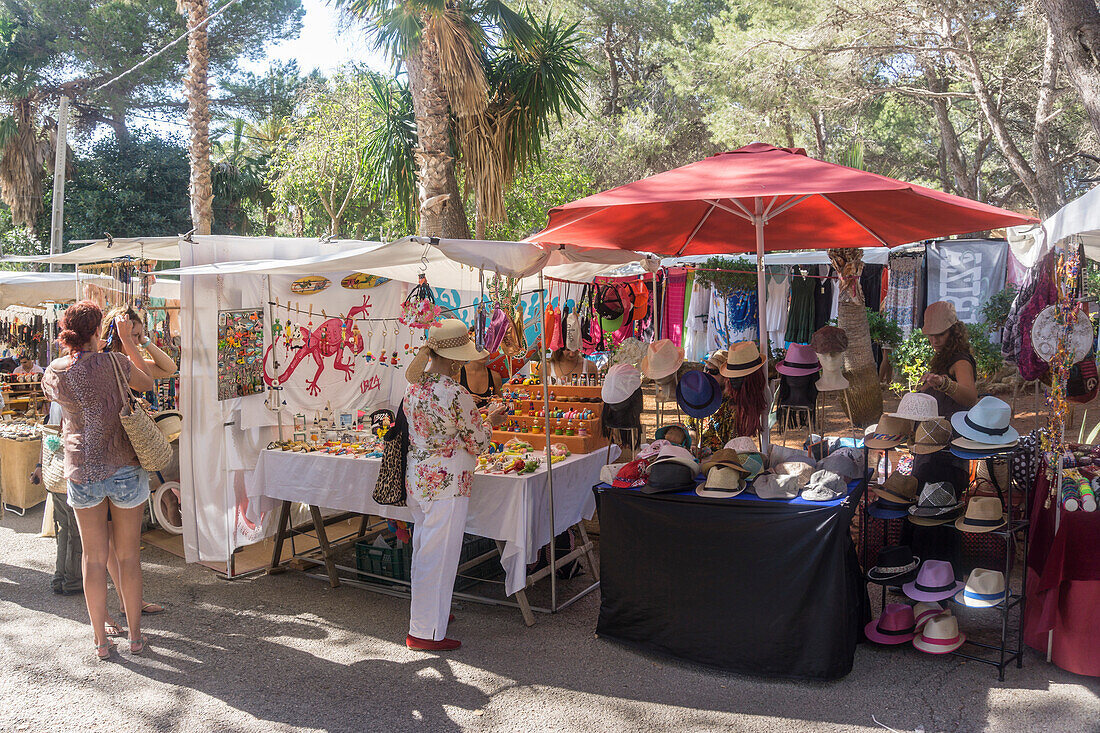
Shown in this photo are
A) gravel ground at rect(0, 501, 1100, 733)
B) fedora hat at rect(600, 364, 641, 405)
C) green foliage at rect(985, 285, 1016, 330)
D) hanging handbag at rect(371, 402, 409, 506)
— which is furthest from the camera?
green foliage at rect(985, 285, 1016, 330)

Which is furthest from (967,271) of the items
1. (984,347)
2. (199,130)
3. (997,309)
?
(199,130)

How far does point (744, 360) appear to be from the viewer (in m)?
4.61

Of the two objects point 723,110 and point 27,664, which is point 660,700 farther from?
point 723,110

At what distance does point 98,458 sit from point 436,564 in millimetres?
1731

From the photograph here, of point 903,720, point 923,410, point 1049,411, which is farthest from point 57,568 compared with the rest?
point 1049,411

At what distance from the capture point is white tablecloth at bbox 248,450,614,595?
14.0 ft

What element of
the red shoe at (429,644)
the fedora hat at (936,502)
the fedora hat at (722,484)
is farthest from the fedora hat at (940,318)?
the red shoe at (429,644)

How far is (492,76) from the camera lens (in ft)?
25.7

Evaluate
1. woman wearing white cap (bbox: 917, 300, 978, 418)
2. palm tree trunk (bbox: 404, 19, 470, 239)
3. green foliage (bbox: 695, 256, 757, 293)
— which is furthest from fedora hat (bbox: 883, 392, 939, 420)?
green foliage (bbox: 695, 256, 757, 293)

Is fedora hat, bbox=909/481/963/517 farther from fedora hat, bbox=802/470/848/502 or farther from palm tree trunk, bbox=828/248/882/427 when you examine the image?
palm tree trunk, bbox=828/248/882/427

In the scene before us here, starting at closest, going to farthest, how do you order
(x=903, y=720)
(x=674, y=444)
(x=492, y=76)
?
(x=903, y=720) < (x=674, y=444) < (x=492, y=76)

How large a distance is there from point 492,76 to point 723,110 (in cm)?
688

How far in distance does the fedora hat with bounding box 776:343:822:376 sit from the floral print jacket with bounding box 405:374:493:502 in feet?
7.55

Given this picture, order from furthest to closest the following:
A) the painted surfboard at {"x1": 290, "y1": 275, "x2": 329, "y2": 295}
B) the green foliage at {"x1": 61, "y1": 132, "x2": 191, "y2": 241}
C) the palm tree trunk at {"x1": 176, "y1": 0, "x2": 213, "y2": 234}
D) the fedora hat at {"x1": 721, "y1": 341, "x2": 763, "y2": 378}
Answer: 1. the green foliage at {"x1": 61, "y1": 132, "x2": 191, "y2": 241}
2. the palm tree trunk at {"x1": 176, "y1": 0, "x2": 213, "y2": 234}
3. the painted surfboard at {"x1": 290, "y1": 275, "x2": 329, "y2": 295}
4. the fedora hat at {"x1": 721, "y1": 341, "x2": 763, "y2": 378}
